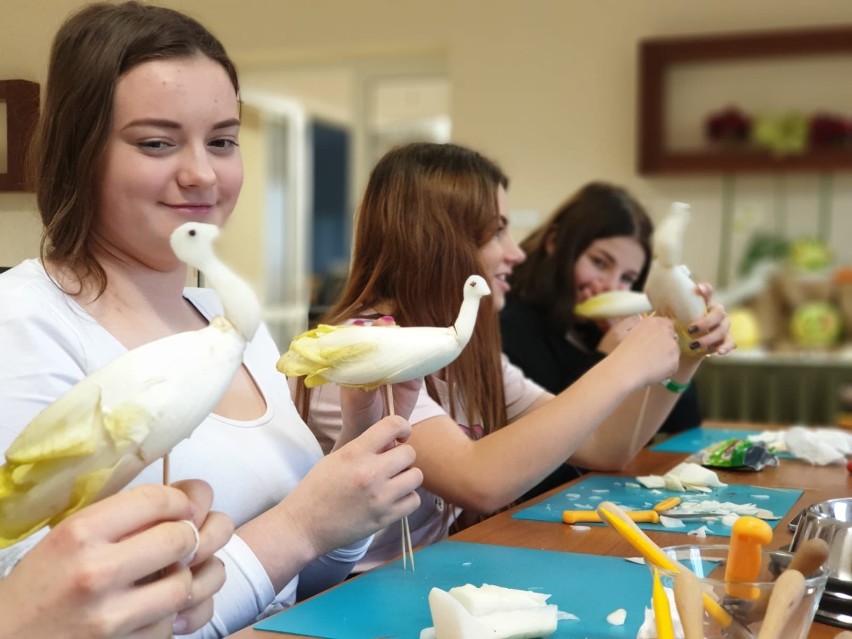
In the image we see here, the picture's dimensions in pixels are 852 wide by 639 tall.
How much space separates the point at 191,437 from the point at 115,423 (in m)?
0.36

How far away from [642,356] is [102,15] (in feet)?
2.67

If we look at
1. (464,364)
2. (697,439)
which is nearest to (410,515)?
(464,364)

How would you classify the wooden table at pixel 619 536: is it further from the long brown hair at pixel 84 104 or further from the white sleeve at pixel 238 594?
the long brown hair at pixel 84 104

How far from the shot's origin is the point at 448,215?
1.51m

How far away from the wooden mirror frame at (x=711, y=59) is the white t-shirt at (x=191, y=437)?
133 inches

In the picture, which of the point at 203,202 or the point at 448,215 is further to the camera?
the point at 448,215

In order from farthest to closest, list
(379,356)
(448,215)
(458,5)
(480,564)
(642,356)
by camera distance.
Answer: (458,5) < (448,215) < (642,356) < (480,564) < (379,356)

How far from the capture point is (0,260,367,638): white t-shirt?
2.95 ft

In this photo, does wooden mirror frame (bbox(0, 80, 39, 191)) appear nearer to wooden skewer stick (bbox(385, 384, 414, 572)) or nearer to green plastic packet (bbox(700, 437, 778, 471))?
wooden skewer stick (bbox(385, 384, 414, 572))

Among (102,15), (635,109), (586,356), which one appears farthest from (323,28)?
(102,15)

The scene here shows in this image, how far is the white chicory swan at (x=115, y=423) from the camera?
64 cm

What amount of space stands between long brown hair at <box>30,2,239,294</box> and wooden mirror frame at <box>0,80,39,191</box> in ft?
0.05

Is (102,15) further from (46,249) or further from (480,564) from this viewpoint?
(480,564)

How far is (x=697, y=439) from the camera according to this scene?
1992 mm
